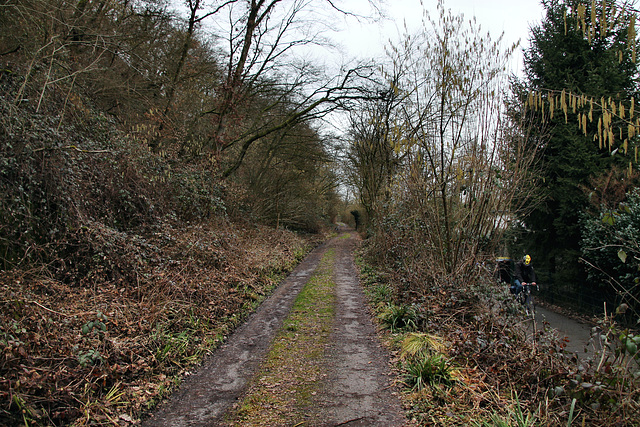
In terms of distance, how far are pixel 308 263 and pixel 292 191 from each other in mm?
5720

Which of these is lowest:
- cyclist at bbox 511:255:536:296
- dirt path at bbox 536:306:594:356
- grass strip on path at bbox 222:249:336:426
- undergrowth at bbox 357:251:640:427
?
Result: grass strip on path at bbox 222:249:336:426

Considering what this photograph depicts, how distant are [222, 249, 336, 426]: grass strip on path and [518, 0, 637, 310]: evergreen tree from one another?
28.7ft

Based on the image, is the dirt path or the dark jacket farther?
the dirt path

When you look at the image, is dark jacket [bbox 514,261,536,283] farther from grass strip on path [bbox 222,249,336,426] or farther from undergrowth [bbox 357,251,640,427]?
grass strip on path [bbox 222,249,336,426]

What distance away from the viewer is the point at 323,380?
4.44 metres

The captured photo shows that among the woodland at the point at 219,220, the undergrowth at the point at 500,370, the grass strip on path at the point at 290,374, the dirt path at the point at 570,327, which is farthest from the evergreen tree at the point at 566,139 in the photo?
the grass strip on path at the point at 290,374

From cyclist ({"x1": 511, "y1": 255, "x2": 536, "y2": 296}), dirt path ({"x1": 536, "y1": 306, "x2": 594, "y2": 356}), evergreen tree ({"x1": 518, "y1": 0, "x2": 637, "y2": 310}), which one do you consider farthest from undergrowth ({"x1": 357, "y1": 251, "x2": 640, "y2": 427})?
evergreen tree ({"x1": 518, "y1": 0, "x2": 637, "y2": 310})

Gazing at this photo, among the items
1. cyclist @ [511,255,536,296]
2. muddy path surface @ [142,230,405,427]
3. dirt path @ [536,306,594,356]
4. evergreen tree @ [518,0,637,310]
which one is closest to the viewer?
muddy path surface @ [142,230,405,427]

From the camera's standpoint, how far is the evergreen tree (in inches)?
471

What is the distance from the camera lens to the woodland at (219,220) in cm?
347

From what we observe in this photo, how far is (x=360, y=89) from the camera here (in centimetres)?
1277

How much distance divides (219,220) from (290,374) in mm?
6958

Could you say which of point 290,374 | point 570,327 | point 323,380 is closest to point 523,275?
point 570,327

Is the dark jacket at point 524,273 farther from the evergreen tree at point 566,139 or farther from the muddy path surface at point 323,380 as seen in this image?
the evergreen tree at point 566,139
